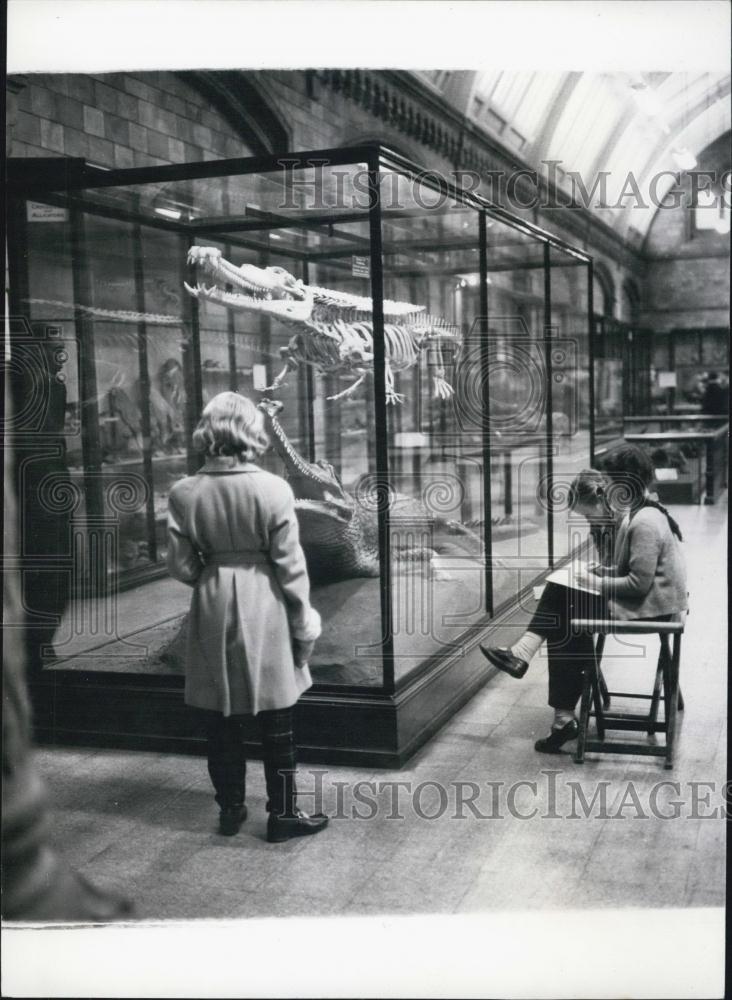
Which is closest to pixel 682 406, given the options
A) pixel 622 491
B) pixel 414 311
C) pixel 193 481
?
pixel 414 311

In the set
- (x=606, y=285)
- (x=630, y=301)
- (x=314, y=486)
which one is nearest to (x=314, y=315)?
(x=314, y=486)

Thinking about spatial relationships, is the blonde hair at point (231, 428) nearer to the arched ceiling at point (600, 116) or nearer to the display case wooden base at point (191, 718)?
the display case wooden base at point (191, 718)

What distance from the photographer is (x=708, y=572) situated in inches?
384

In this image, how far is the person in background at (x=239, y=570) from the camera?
4281 millimetres

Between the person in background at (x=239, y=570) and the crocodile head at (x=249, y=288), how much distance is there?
4.35 ft

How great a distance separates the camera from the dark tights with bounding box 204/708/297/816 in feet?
14.7

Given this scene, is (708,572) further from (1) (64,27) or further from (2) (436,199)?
(1) (64,27)

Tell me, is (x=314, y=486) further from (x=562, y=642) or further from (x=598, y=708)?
(x=598, y=708)

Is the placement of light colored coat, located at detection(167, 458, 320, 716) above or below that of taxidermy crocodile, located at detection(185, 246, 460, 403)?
below

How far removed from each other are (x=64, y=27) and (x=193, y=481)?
174 centimetres

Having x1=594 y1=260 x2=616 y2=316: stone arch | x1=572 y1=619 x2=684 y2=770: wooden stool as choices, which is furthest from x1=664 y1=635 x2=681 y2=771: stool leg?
x1=594 y1=260 x2=616 y2=316: stone arch

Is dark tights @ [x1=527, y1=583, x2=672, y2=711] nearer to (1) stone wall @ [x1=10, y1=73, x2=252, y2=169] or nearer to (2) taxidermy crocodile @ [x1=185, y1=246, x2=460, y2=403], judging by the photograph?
(2) taxidermy crocodile @ [x1=185, y1=246, x2=460, y2=403]

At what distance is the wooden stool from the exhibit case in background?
0.87 meters

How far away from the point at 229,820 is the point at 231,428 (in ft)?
5.52
